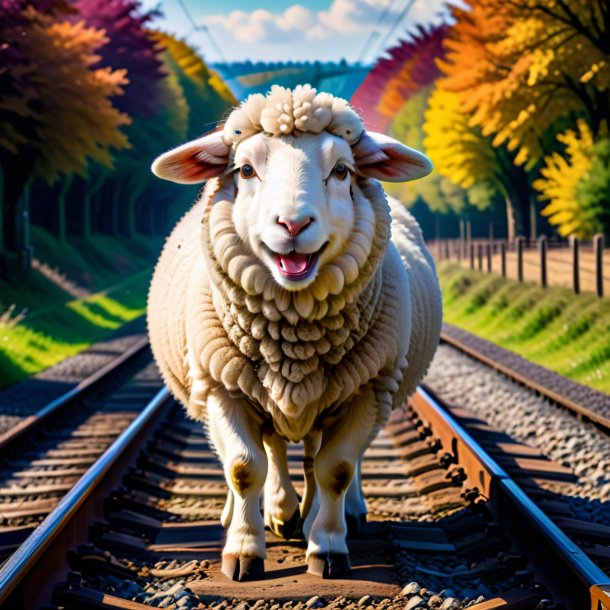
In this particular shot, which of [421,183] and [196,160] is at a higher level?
[421,183]

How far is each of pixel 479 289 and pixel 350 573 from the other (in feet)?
63.0

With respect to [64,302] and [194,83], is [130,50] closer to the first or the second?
[194,83]

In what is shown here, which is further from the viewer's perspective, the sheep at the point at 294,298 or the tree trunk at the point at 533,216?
the tree trunk at the point at 533,216

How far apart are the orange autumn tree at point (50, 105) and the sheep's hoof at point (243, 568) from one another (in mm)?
16238

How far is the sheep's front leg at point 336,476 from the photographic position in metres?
5.12

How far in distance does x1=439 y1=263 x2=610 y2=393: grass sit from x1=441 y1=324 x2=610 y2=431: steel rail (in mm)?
727

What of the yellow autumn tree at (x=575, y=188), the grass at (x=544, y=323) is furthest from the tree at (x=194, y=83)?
the yellow autumn tree at (x=575, y=188)

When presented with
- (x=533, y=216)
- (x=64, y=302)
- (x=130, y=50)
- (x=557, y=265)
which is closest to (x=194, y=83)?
(x=130, y=50)

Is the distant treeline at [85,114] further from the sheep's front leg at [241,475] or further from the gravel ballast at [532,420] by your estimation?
the gravel ballast at [532,420]

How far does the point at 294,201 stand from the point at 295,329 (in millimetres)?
703

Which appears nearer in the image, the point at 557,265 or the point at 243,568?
the point at 243,568

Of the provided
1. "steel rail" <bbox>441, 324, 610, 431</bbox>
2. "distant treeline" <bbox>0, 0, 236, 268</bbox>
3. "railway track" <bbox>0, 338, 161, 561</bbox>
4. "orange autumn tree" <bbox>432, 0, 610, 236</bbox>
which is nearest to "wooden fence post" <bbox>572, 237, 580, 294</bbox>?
"steel rail" <bbox>441, 324, 610, 431</bbox>

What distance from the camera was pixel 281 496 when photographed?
582cm

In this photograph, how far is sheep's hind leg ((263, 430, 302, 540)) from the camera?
5.80 m
